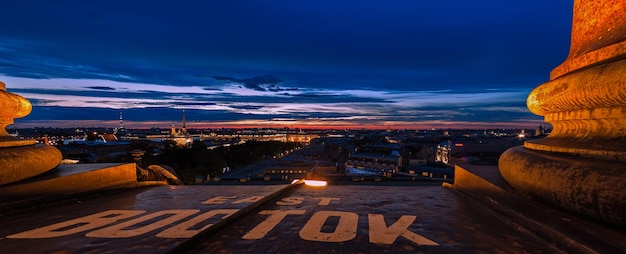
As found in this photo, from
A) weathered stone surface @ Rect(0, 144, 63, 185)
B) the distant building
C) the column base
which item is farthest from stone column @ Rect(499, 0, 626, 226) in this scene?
the distant building

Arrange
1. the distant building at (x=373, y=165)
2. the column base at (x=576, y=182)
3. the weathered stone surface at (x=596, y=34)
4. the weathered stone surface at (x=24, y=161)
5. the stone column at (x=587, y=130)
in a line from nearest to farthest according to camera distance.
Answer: the column base at (x=576, y=182) < the stone column at (x=587, y=130) < the weathered stone surface at (x=596, y=34) < the weathered stone surface at (x=24, y=161) < the distant building at (x=373, y=165)

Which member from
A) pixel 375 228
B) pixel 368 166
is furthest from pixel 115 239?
pixel 368 166

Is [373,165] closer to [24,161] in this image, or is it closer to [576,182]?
[24,161]

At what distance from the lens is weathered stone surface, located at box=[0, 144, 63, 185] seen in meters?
4.07

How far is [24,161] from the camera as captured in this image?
434 cm

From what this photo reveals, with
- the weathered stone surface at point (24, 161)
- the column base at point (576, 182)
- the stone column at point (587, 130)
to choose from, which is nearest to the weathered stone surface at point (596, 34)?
the stone column at point (587, 130)

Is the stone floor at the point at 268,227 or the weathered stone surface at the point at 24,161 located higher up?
the weathered stone surface at the point at 24,161

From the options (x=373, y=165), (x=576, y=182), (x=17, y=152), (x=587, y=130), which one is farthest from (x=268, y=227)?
(x=373, y=165)

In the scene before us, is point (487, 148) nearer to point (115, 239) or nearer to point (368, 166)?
point (368, 166)

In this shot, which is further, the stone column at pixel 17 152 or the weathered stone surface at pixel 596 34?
the stone column at pixel 17 152

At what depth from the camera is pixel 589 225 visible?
261 centimetres

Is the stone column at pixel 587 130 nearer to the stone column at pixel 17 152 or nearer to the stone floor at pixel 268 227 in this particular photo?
the stone floor at pixel 268 227

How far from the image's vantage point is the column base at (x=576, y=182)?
2.50 meters

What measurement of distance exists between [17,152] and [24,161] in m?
0.17
